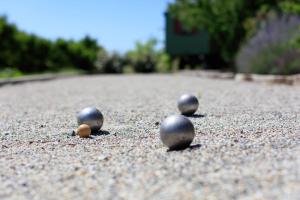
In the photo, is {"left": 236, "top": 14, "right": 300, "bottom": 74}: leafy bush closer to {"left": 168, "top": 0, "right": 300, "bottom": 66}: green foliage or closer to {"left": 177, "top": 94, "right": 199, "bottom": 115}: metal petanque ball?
{"left": 168, "top": 0, "right": 300, "bottom": 66}: green foliage

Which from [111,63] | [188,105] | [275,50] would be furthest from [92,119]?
[111,63]

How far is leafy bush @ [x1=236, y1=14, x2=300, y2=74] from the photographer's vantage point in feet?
51.7

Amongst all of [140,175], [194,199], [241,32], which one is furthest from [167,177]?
[241,32]

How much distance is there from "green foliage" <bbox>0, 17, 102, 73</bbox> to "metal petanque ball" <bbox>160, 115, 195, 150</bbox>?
2373cm

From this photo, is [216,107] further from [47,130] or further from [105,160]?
[105,160]

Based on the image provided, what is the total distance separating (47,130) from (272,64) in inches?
472

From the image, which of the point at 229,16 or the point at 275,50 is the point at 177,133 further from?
the point at 229,16

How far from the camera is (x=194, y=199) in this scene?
2.82 m

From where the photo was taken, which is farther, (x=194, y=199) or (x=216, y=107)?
(x=216, y=107)

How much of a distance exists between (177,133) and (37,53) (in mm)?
28731

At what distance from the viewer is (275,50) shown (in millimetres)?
16281

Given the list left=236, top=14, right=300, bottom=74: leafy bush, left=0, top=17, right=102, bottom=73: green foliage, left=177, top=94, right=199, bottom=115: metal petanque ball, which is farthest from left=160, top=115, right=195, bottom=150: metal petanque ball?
left=0, top=17, right=102, bottom=73: green foliage

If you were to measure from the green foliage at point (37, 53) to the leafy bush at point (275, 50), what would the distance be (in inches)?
570

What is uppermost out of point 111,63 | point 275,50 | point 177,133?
point 275,50
